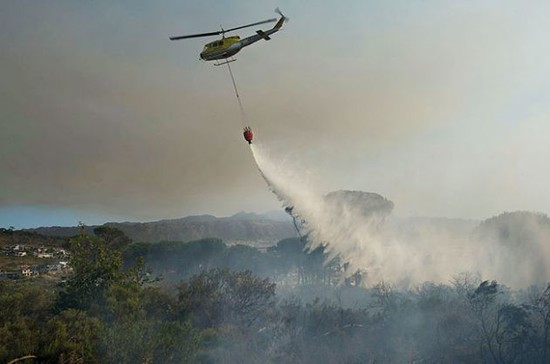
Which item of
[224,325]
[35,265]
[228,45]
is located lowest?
[224,325]

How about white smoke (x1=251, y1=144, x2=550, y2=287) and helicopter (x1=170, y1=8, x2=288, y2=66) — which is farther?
white smoke (x1=251, y1=144, x2=550, y2=287)

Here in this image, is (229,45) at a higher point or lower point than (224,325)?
higher

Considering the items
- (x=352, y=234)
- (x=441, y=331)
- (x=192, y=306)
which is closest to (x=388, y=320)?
(x=441, y=331)

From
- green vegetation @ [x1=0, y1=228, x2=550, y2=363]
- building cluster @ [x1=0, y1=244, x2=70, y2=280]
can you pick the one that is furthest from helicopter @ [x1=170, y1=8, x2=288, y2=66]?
building cluster @ [x1=0, y1=244, x2=70, y2=280]

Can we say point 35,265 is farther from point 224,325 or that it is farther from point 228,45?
point 228,45

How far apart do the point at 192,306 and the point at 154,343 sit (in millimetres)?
21824

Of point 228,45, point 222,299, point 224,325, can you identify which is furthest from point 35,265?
point 228,45

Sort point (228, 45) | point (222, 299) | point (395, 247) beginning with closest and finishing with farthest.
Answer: point (228, 45), point (222, 299), point (395, 247)

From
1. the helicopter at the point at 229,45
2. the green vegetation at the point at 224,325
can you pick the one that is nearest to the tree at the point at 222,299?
the green vegetation at the point at 224,325

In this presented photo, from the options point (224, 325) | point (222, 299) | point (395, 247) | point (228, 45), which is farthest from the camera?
point (395, 247)

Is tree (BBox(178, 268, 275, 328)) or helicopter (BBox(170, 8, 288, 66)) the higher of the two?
helicopter (BBox(170, 8, 288, 66))

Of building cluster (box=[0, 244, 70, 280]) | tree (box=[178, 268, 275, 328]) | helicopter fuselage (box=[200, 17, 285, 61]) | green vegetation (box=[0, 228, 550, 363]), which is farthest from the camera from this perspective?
building cluster (box=[0, 244, 70, 280])

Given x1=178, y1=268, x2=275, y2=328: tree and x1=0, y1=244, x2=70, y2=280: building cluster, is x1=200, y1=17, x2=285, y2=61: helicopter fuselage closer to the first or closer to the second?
x1=178, y1=268, x2=275, y2=328: tree

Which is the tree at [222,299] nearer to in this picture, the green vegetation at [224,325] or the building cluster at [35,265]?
the green vegetation at [224,325]
